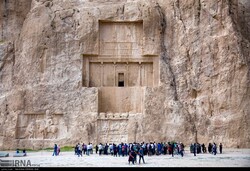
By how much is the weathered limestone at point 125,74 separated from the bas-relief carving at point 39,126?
87 millimetres

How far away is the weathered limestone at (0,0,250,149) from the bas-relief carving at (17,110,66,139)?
0.09m

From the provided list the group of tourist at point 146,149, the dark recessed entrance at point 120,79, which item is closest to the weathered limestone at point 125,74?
the dark recessed entrance at point 120,79

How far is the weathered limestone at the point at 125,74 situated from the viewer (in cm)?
4112

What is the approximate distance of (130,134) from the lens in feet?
135

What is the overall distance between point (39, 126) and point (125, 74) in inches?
359

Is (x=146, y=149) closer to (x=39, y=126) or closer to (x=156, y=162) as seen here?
(x=156, y=162)

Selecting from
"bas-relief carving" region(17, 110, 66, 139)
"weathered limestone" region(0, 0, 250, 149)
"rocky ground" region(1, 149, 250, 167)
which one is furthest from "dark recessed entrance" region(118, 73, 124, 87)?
"rocky ground" region(1, 149, 250, 167)

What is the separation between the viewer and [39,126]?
41938mm

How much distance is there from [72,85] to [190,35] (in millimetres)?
11497

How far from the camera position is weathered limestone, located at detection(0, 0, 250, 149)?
41125 mm

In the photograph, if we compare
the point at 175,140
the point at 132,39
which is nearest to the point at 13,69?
the point at 132,39

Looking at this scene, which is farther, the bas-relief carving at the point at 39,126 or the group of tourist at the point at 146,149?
the bas-relief carving at the point at 39,126

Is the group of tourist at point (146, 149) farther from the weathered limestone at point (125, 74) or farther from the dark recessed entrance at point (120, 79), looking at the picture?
the dark recessed entrance at point (120, 79)

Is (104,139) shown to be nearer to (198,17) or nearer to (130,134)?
(130,134)
